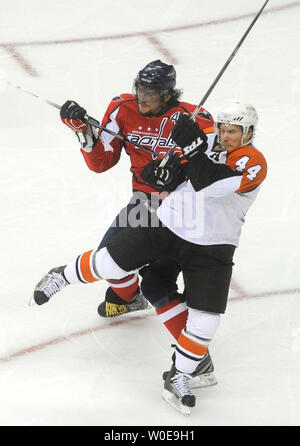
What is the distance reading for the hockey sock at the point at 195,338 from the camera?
342 cm

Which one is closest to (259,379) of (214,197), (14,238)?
(214,197)

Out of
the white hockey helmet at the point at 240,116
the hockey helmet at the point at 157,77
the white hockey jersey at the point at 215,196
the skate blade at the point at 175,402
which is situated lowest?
the skate blade at the point at 175,402

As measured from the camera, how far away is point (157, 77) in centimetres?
365

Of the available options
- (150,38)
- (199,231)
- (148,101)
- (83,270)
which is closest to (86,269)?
(83,270)

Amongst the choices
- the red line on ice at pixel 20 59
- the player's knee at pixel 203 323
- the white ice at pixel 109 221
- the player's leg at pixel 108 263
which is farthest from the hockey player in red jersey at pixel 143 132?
the red line on ice at pixel 20 59

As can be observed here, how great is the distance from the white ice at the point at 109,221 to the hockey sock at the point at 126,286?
5.5 inches

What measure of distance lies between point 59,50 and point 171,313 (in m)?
3.22

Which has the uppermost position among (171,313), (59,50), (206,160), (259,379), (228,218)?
(59,50)

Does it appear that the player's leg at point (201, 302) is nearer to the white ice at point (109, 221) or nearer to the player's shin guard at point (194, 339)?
the player's shin guard at point (194, 339)

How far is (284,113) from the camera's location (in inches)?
231

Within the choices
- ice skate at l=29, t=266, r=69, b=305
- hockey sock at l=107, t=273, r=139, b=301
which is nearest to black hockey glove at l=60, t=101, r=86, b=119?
ice skate at l=29, t=266, r=69, b=305

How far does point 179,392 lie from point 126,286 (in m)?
0.69

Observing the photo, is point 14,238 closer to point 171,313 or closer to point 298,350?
point 171,313

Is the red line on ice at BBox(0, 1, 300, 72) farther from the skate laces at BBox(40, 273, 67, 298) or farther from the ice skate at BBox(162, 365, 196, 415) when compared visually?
the ice skate at BBox(162, 365, 196, 415)
